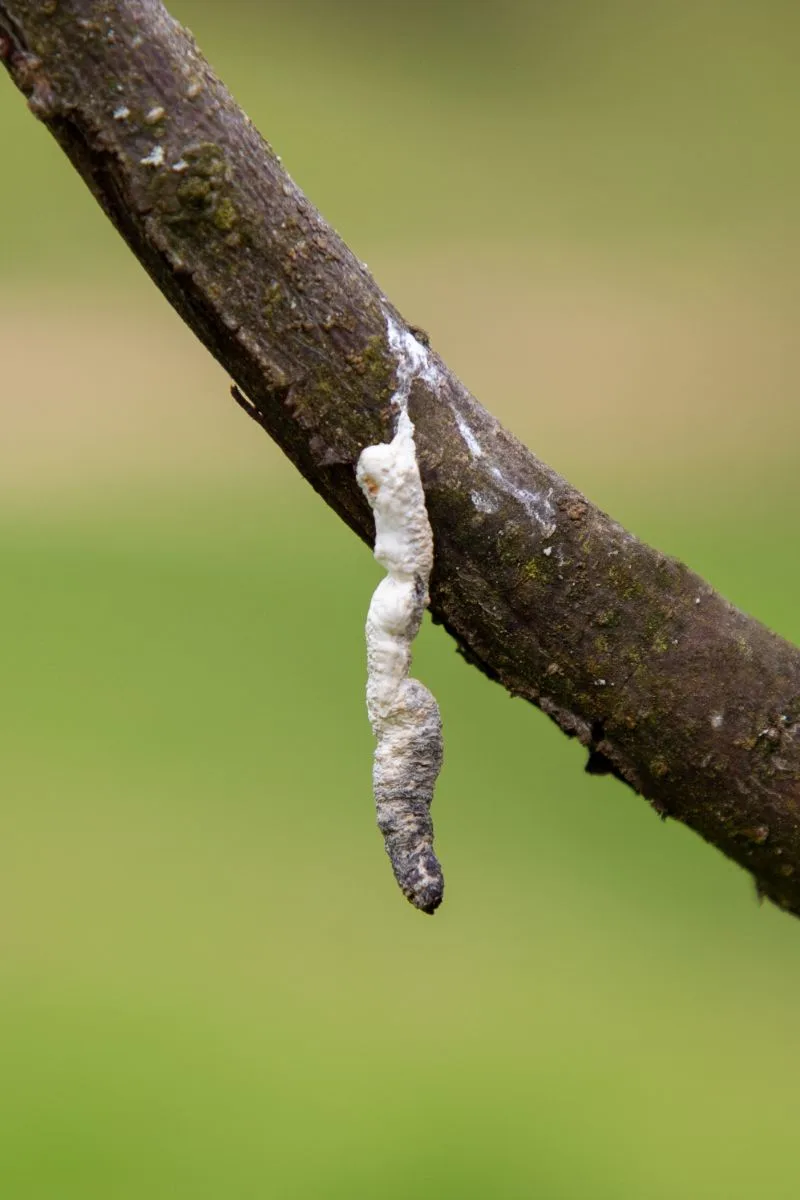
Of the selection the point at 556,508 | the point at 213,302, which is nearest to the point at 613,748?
the point at 556,508

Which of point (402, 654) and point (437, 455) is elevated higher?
point (437, 455)

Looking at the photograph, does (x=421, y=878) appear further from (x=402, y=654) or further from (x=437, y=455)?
(x=437, y=455)

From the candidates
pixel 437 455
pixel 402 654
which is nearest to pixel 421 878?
pixel 402 654

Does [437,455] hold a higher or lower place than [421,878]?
higher

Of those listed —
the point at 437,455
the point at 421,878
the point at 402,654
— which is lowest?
the point at 421,878

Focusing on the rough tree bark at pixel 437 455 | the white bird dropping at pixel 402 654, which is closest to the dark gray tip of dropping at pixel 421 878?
the white bird dropping at pixel 402 654

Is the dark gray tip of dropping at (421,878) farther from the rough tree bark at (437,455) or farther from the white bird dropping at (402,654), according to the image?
the rough tree bark at (437,455)
